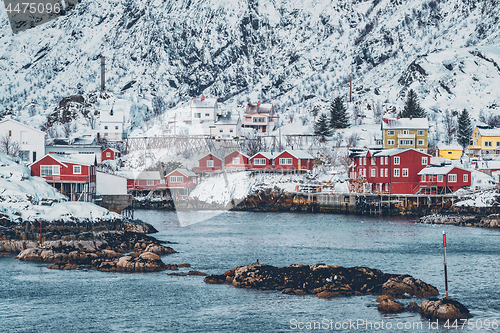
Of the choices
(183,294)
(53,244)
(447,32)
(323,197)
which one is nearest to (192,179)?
(323,197)

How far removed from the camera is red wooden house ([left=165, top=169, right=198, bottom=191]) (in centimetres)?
9812

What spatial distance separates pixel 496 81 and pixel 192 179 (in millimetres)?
84628

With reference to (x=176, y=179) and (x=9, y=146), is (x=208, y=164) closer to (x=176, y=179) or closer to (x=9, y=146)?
(x=176, y=179)

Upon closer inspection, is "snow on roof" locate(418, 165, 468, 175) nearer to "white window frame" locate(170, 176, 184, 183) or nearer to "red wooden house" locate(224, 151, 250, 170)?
"red wooden house" locate(224, 151, 250, 170)

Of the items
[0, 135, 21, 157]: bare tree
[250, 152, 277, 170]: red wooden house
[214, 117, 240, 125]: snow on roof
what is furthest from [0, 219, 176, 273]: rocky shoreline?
[214, 117, 240, 125]: snow on roof

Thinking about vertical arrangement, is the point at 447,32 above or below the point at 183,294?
above

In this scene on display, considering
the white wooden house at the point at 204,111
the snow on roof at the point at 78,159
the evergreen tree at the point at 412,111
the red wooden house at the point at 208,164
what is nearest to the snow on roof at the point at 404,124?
the evergreen tree at the point at 412,111

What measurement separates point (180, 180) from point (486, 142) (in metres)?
51.4

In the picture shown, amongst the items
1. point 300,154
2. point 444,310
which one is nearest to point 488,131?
point 300,154

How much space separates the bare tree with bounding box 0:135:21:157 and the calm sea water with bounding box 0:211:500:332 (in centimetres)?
3480

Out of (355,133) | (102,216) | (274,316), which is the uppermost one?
(355,133)

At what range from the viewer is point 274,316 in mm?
29953

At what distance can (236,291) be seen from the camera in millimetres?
34406

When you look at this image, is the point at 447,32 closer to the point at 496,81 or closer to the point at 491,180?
the point at 496,81
